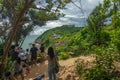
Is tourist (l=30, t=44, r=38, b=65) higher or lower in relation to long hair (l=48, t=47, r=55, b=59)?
lower

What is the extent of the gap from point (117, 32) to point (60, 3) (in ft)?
13.5

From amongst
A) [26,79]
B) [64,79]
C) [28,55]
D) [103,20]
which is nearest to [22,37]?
[103,20]

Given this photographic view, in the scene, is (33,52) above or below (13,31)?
below

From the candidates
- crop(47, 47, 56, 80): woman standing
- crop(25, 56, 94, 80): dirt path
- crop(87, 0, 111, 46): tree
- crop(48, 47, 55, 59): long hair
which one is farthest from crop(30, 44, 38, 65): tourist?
crop(48, 47, 55, 59): long hair

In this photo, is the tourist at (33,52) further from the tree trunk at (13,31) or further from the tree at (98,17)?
the tree at (98,17)

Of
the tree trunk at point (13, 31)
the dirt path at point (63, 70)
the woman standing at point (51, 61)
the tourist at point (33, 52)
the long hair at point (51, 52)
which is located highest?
the tree trunk at point (13, 31)

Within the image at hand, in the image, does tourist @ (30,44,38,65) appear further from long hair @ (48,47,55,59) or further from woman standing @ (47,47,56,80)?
long hair @ (48,47,55,59)

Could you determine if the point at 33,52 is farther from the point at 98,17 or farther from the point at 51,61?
the point at 98,17

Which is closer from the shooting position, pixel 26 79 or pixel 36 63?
pixel 26 79

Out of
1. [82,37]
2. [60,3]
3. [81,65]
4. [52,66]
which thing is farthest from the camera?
[82,37]

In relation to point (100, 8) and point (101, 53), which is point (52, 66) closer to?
point (101, 53)

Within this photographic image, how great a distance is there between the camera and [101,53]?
37.9 feet

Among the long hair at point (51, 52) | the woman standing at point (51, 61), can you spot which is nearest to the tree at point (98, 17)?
the woman standing at point (51, 61)

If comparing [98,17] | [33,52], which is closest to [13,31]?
[33,52]
